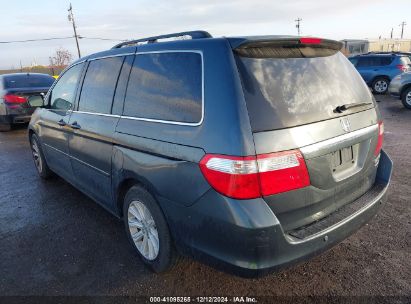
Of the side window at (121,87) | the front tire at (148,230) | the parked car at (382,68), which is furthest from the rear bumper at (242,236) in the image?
the parked car at (382,68)

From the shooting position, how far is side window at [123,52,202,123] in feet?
7.50

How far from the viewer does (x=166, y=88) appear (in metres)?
2.50

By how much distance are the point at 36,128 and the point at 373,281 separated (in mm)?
4657

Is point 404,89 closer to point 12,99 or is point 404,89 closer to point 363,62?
point 363,62

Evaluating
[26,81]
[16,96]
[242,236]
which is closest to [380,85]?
[26,81]

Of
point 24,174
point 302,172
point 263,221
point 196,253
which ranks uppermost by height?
point 302,172

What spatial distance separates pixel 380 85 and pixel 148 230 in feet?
50.1

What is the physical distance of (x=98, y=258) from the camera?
3115mm

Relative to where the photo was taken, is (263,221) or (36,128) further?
(36,128)

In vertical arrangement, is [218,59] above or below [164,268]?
above

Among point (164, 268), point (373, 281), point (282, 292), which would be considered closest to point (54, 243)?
point (164, 268)

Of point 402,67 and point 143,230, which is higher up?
point 402,67

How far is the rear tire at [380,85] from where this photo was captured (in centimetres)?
1495

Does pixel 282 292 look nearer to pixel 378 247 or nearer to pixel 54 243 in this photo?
pixel 378 247
